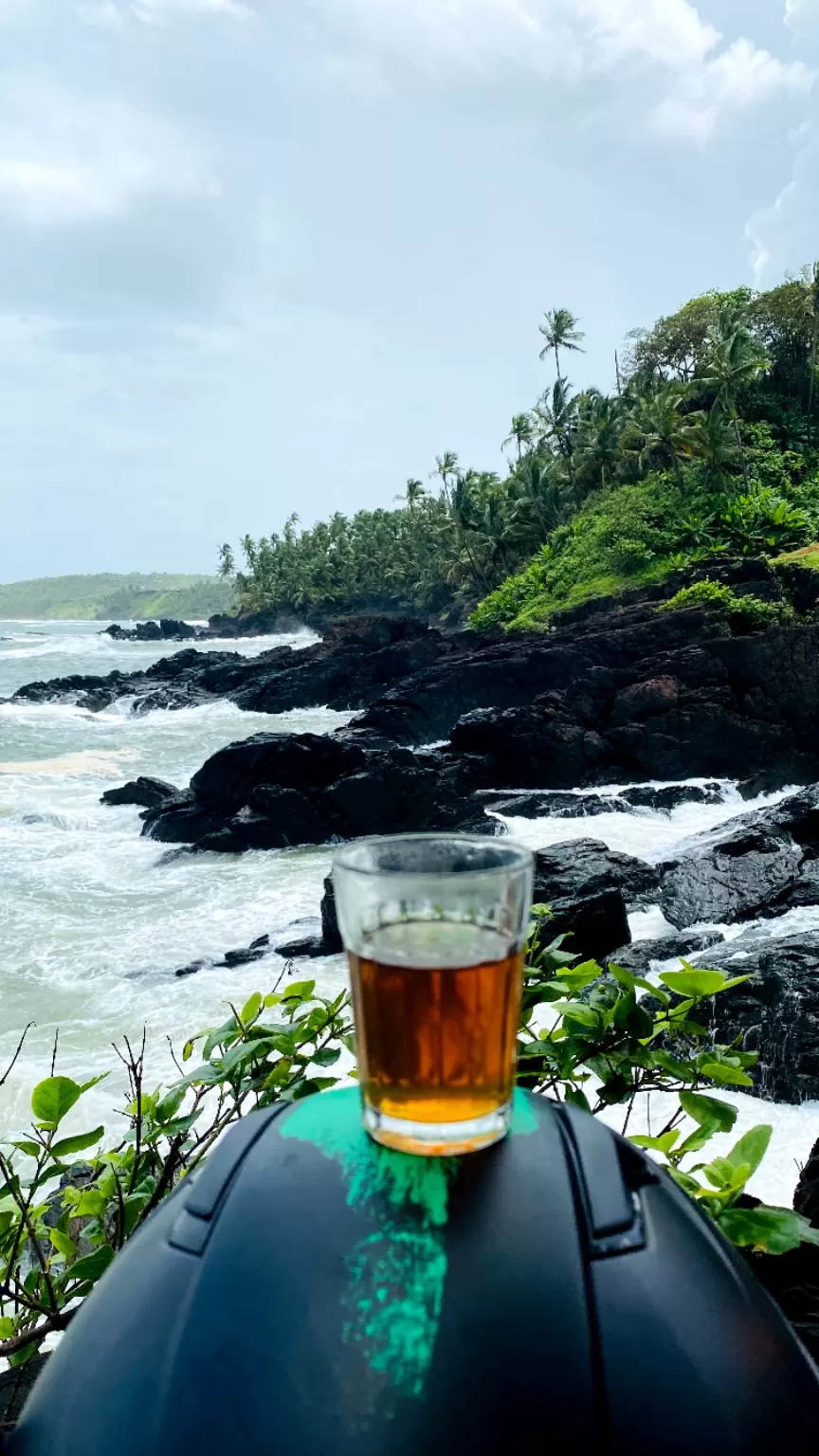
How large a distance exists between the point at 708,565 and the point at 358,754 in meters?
15.5

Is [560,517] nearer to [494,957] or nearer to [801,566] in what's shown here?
[801,566]

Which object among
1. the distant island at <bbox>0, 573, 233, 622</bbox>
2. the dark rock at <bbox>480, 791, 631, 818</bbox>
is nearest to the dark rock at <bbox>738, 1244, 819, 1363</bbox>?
the dark rock at <bbox>480, 791, 631, 818</bbox>

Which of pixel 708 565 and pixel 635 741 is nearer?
pixel 635 741

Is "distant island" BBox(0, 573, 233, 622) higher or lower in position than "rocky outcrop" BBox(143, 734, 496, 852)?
higher

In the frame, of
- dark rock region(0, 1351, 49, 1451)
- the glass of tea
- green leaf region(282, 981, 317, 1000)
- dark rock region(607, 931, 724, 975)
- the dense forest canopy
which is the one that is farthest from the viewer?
the dense forest canopy

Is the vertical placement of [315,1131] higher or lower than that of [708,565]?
lower

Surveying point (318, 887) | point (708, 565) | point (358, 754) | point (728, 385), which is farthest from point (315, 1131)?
point (728, 385)

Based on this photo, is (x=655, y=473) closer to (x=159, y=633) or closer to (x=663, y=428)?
(x=663, y=428)

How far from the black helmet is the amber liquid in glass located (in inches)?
2.1

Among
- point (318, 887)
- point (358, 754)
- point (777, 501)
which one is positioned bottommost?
point (318, 887)

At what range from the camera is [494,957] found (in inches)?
33.0

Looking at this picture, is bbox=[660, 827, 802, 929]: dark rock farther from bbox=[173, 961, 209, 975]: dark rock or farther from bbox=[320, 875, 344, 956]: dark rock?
bbox=[173, 961, 209, 975]: dark rock

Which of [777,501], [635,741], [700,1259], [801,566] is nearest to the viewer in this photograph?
[700,1259]

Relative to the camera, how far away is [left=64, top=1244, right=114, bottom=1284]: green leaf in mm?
1367
